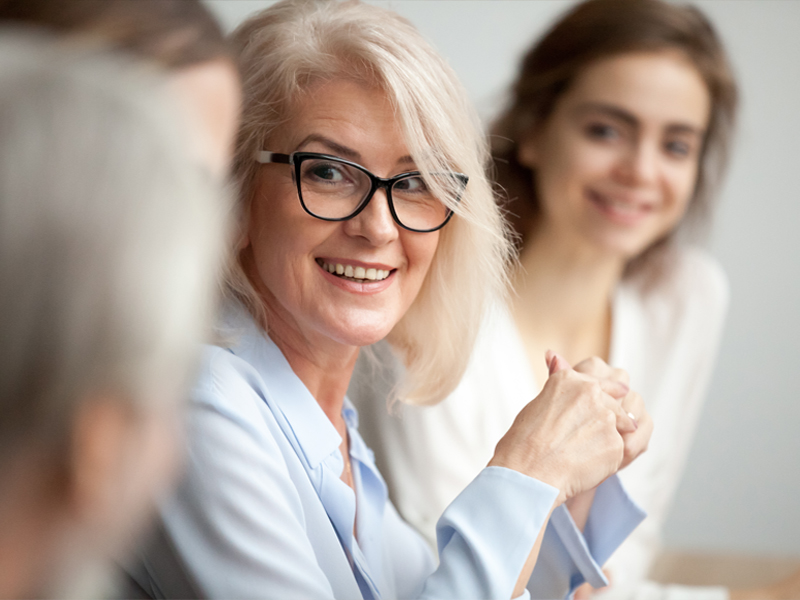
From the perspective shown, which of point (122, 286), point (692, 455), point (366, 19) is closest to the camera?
point (122, 286)

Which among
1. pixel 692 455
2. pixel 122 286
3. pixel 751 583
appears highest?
pixel 122 286

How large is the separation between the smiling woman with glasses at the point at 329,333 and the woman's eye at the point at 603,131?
571mm

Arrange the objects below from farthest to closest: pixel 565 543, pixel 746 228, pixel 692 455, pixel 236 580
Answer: pixel 692 455, pixel 746 228, pixel 565 543, pixel 236 580

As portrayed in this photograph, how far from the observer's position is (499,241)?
0.98 meters

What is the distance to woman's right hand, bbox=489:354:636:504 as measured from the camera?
2.64ft

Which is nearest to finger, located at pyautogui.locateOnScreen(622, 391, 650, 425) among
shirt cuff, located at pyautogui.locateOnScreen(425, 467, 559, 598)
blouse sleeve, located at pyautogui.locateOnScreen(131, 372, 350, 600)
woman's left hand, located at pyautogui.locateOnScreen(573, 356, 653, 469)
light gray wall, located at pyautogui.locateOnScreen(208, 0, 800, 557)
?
woman's left hand, located at pyautogui.locateOnScreen(573, 356, 653, 469)

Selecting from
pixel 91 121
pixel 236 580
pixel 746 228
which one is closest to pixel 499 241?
pixel 236 580

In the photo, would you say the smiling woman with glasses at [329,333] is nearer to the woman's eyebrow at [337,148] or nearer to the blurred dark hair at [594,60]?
the woman's eyebrow at [337,148]

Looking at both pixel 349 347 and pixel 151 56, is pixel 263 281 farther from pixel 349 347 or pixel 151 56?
pixel 151 56

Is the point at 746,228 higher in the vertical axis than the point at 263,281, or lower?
higher

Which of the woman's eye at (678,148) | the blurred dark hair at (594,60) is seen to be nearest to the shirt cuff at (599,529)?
the blurred dark hair at (594,60)

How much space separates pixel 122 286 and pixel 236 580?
440 millimetres

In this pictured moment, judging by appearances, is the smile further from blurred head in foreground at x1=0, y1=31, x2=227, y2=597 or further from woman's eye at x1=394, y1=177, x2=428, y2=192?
blurred head in foreground at x1=0, y1=31, x2=227, y2=597

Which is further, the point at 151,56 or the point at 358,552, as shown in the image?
the point at 358,552
